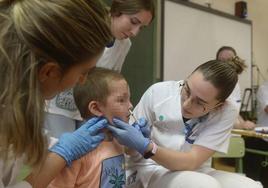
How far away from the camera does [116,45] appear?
1.58 meters

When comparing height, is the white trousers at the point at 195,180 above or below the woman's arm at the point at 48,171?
below

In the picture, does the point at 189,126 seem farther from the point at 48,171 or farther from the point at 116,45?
the point at 48,171

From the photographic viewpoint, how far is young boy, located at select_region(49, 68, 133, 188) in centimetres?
107

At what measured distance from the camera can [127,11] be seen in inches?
59.3

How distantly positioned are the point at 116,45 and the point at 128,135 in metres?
0.60

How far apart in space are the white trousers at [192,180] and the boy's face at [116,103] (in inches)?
11.4

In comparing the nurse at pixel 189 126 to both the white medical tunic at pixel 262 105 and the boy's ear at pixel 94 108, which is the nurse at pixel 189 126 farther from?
the white medical tunic at pixel 262 105

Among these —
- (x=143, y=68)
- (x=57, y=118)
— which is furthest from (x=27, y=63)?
(x=143, y=68)

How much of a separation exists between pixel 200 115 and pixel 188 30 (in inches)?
87.9

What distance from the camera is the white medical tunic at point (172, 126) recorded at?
4.49 feet

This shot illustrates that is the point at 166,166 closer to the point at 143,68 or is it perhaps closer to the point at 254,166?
the point at 143,68

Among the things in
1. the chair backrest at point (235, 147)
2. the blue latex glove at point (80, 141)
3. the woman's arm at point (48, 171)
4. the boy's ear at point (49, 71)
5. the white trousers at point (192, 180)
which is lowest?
the chair backrest at point (235, 147)

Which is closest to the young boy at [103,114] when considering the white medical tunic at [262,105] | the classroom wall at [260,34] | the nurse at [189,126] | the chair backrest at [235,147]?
the nurse at [189,126]

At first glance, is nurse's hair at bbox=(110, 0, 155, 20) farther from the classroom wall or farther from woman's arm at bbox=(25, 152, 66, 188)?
the classroom wall
